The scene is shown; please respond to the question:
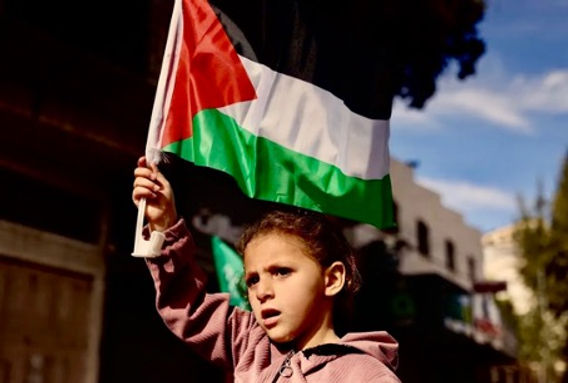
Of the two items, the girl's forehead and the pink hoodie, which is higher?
the girl's forehead

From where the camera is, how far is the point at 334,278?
278cm

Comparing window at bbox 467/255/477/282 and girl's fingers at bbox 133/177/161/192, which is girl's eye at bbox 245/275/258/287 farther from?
window at bbox 467/255/477/282

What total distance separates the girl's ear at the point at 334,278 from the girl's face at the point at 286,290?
26mm

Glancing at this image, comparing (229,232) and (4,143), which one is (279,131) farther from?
(229,232)

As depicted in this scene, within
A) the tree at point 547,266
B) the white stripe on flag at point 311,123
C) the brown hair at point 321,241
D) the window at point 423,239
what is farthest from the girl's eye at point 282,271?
the tree at point 547,266

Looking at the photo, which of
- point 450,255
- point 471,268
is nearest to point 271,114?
point 450,255

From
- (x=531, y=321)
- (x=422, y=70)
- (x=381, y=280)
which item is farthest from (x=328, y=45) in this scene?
(x=531, y=321)

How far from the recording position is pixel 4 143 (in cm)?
767

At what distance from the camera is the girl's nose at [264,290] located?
2.55 metres

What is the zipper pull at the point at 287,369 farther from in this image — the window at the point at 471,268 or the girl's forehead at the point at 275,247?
the window at the point at 471,268

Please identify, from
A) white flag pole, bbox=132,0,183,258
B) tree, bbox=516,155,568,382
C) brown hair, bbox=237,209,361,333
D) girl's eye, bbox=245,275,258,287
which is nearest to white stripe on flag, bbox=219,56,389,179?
white flag pole, bbox=132,0,183,258

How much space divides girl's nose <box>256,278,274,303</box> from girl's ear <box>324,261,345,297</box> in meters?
0.24

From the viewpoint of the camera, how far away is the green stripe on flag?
150 inches

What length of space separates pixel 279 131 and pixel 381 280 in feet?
41.3
